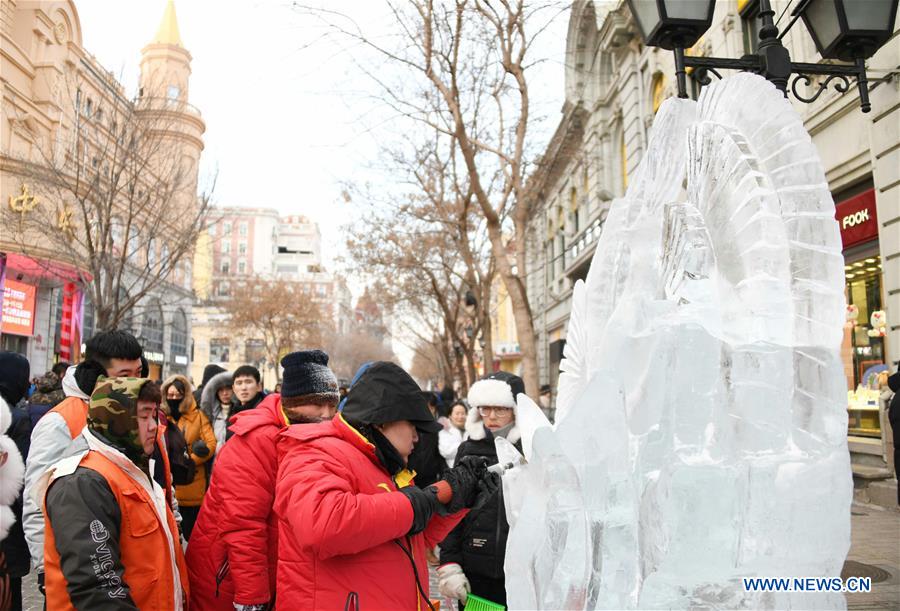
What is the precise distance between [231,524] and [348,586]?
2.90 ft

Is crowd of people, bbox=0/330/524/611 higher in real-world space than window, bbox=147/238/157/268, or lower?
lower

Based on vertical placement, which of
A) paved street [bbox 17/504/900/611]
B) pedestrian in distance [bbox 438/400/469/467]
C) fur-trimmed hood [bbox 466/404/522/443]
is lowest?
paved street [bbox 17/504/900/611]

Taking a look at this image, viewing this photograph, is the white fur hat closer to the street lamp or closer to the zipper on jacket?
the zipper on jacket

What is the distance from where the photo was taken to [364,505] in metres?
1.93

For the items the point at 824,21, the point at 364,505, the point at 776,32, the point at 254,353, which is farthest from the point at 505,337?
the point at 364,505

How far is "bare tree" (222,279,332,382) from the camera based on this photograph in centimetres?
3684

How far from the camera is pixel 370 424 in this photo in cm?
221

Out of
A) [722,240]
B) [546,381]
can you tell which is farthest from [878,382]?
[546,381]

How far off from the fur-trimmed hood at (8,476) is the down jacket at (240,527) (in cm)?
101

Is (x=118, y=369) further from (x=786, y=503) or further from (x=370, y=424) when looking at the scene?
(x=786, y=503)

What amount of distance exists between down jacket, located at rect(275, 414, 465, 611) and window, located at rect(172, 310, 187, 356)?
3541cm

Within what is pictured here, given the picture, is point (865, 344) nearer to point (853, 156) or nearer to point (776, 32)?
point (853, 156)

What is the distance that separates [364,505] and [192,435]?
3.73m

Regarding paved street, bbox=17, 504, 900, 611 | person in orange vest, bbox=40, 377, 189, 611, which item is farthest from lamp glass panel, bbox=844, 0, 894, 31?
person in orange vest, bbox=40, 377, 189, 611
